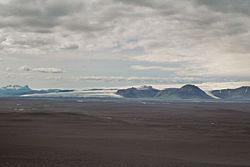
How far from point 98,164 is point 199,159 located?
7.24 metres

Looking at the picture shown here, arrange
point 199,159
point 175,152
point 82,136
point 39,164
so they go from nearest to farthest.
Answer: point 39,164 < point 199,159 < point 175,152 < point 82,136

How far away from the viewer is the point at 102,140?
34.2m

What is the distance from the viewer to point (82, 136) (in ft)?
120

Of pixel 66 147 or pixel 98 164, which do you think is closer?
pixel 98 164

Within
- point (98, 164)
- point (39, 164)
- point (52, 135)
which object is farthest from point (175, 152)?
point (52, 135)

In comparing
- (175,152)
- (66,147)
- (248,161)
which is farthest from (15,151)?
(248,161)

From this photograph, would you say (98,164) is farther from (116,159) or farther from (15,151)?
(15,151)

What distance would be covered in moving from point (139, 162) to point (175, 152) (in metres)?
5.66

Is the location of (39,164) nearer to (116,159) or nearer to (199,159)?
(116,159)

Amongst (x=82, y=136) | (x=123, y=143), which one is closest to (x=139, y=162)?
(x=123, y=143)

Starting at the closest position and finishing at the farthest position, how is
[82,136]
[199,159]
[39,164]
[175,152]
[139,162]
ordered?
1. [39,164]
2. [139,162]
3. [199,159]
4. [175,152]
5. [82,136]

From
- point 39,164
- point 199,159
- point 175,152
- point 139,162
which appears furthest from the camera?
point 175,152

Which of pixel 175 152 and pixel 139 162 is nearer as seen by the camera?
pixel 139 162

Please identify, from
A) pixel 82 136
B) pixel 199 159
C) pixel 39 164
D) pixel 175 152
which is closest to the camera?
pixel 39 164
